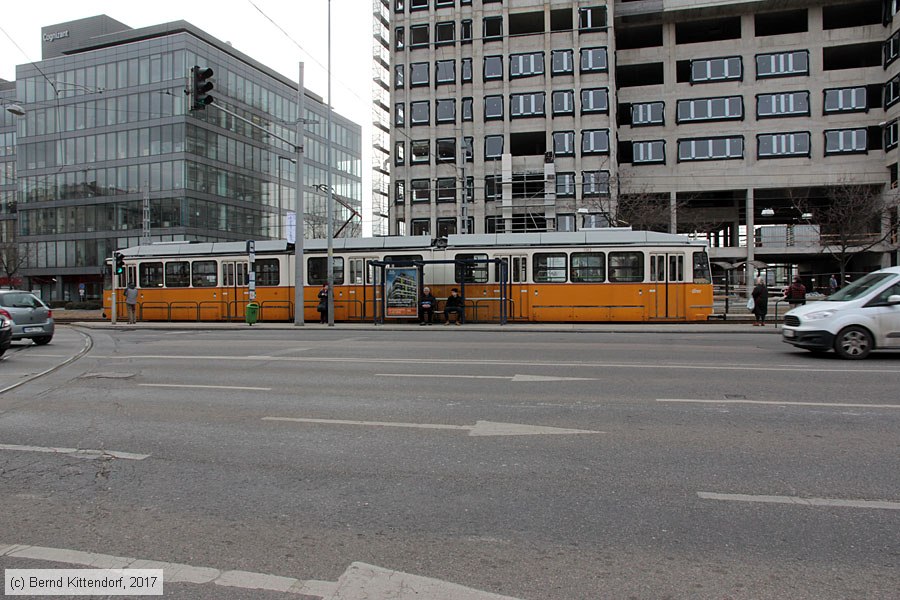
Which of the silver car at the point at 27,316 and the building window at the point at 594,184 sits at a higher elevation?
the building window at the point at 594,184

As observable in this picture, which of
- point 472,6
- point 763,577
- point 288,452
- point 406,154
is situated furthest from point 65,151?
point 763,577

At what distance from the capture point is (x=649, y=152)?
50.2m

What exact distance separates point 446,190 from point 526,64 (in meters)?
12.3

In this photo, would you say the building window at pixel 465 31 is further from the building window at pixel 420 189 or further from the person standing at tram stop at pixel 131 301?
the person standing at tram stop at pixel 131 301

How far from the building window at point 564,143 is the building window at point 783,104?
14.5 m

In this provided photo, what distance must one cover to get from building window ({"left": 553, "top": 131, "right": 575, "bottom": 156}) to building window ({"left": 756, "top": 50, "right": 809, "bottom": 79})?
15.2 m

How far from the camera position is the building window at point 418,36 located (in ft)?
175

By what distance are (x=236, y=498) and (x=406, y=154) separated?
51.1 m

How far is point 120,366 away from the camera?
38.1ft

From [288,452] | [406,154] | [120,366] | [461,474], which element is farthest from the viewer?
[406,154]

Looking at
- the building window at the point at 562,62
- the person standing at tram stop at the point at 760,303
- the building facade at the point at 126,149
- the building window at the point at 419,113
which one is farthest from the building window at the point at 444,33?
the person standing at tram stop at the point at 760,303

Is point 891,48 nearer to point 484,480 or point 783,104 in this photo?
point 783,104

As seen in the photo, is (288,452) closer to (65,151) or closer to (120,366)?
(120,366)

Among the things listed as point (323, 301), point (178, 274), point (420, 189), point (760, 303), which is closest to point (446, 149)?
point (420, 189)
